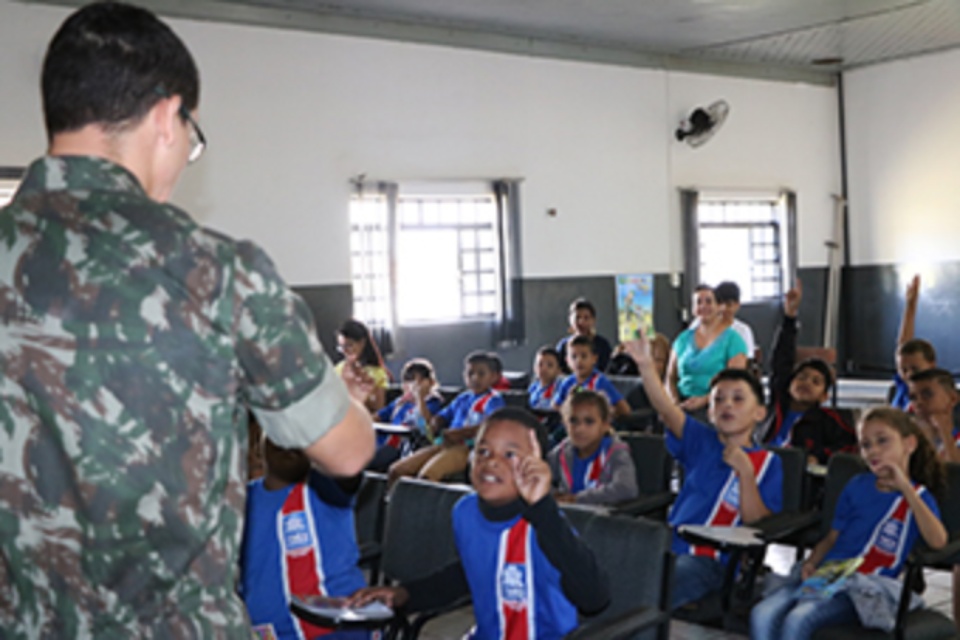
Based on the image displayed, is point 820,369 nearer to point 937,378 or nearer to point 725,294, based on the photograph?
point 937,378

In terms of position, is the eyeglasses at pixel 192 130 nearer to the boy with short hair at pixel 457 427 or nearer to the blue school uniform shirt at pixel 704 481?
the blue school uniform shirt at pixel 704 481

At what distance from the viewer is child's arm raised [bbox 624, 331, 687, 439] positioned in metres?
3.60

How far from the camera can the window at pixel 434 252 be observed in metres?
9.17

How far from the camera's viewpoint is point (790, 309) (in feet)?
20.6

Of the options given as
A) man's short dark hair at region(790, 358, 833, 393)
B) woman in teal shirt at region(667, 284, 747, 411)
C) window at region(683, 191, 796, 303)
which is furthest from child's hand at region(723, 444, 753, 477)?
window at region(683, 191, 796, 303)

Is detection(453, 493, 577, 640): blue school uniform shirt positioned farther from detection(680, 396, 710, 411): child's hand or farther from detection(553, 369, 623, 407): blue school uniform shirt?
detection(680, 396, 710, 411): child's hand

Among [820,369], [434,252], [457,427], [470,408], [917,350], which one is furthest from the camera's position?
[434,252]

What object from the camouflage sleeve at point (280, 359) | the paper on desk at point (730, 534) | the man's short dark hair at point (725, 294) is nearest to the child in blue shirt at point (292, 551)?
the paper on desk at point (730, 534)

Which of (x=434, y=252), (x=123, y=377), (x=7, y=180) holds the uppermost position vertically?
(x=7, y=180)

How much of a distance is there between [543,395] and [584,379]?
1.01 ft

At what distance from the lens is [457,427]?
20.0 ft

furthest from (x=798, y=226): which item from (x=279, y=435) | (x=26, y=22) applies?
(x=279, y=435)

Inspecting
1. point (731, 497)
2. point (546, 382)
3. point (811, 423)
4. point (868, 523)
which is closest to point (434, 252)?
point (546, 382)

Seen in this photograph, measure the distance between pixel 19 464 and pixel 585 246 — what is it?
32.1 ft
